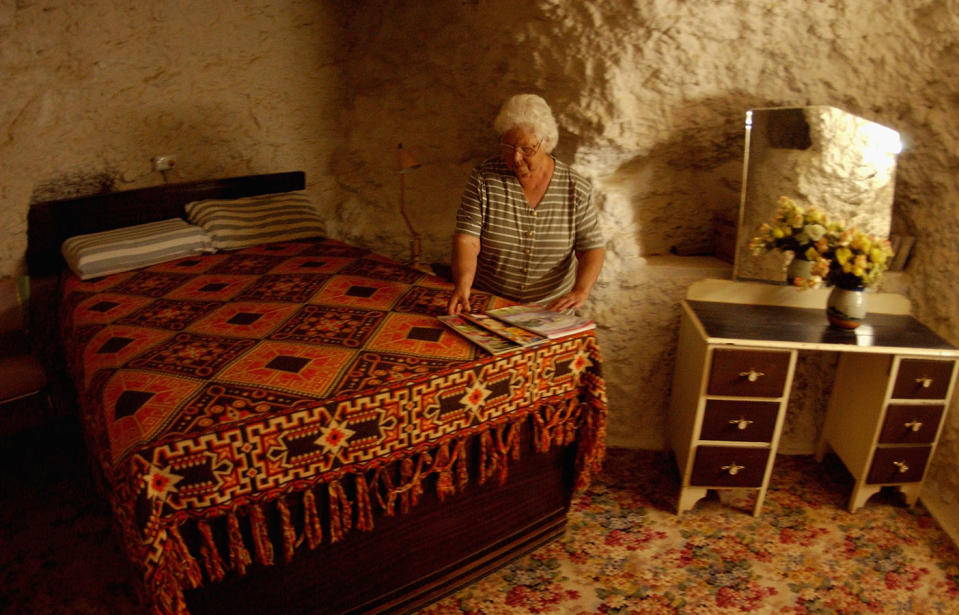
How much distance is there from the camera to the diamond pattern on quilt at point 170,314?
214 centimetres

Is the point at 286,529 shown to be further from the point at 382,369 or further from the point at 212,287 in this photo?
the point at 212,287

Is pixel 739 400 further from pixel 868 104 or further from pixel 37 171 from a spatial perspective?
pixel 37 171

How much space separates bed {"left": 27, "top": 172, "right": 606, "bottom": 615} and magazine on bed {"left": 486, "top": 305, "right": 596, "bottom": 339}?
39mm

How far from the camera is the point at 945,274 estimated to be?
2.58 meters

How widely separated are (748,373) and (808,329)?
14.0 inches

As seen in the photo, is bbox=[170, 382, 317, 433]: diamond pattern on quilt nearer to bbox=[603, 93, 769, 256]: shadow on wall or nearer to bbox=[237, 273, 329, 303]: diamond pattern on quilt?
bbox=[237, 273, 329, 303]: diamond pattern on quilt

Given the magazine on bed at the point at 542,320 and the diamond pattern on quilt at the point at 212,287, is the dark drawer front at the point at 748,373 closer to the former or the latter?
the magazine on bed at the point at 542,320

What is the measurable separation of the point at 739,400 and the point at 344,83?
9.85 feet

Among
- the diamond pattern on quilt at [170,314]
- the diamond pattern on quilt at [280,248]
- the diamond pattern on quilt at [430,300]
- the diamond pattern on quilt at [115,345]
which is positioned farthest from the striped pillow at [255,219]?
→ the diamond pattern on quilt at [430,300]

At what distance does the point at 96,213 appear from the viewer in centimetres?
308

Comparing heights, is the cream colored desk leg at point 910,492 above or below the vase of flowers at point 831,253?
below

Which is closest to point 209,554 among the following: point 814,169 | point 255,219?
point 255,219

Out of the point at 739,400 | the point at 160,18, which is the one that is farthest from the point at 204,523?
the point at 160,18

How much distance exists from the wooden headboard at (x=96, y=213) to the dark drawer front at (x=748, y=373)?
9.32ft
